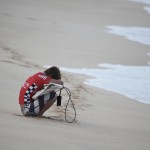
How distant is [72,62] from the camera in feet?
39.1

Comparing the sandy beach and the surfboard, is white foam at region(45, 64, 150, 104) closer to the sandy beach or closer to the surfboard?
the sandy beach

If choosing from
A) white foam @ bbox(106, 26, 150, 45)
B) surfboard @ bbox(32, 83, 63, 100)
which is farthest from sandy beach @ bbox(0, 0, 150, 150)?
white foam @ bbox(106, 26, 150, 45)

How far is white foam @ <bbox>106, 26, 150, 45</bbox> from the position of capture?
1728 cm

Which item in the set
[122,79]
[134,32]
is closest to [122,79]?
[122,79]

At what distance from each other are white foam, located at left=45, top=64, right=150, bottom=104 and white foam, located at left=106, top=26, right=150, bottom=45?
4.93 metres

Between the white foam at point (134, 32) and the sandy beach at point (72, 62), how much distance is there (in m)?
0.59

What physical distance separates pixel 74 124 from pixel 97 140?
33.9 inches

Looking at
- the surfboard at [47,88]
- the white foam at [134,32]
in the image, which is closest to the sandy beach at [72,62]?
the surfboard at [47,88]

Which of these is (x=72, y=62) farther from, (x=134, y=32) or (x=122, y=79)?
(x=134, y=32)

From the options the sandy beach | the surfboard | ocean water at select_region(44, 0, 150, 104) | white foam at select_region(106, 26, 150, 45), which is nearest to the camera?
the sandy beach

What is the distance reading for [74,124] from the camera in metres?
5.80

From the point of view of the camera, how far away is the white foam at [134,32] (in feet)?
56.7

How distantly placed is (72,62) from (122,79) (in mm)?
1916

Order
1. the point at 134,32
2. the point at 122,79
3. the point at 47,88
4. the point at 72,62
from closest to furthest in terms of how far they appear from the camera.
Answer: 1. the point at 47,88
2. the point at 122,79
3. the point at 72,62
4. the point at 134,32
